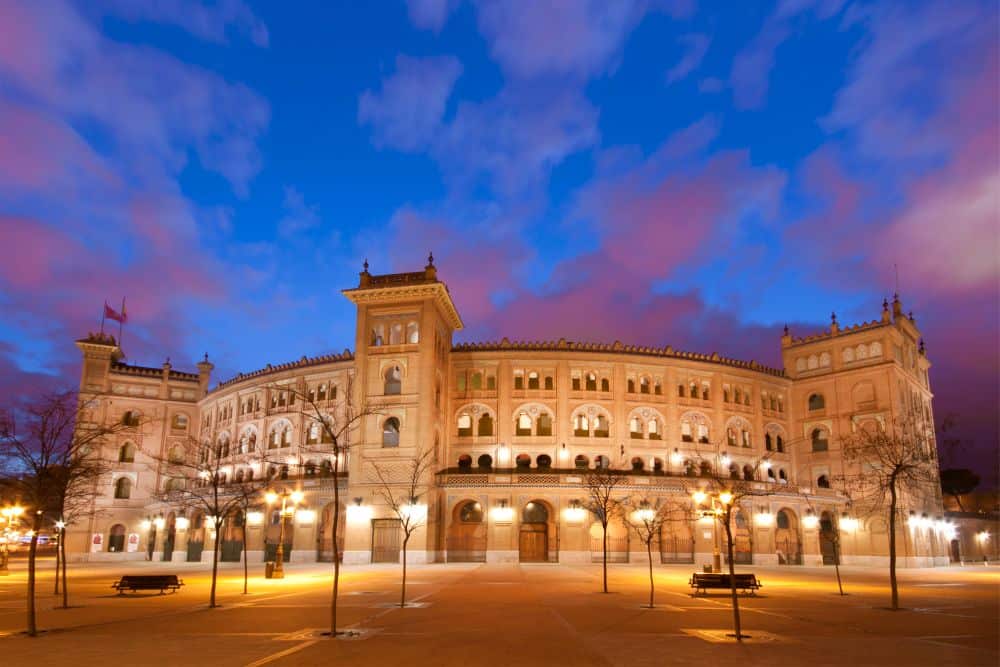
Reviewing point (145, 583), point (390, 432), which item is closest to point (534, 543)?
point (390, 432)

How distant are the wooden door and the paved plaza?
2268cm

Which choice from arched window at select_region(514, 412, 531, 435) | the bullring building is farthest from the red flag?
arched window at select_region(514, 412, 531, 435)

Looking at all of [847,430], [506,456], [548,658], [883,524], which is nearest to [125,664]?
[548,658]

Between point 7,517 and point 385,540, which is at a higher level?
point 7,517

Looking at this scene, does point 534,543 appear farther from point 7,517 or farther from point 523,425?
point 7,517

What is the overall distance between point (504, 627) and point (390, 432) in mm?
37877

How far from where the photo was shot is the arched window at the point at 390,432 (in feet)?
Answer: 182

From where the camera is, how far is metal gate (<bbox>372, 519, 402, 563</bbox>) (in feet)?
171

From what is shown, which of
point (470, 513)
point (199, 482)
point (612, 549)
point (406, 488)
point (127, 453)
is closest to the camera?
→ point (406, 488)

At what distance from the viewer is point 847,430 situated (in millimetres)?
69062

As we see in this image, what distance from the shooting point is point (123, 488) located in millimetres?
79688

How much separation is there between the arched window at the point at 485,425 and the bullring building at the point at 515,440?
0.38 ft

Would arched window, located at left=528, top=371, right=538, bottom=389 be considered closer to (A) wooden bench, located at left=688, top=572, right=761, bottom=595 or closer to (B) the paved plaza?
(B) the paved plaza

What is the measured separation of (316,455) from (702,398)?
3416cm
